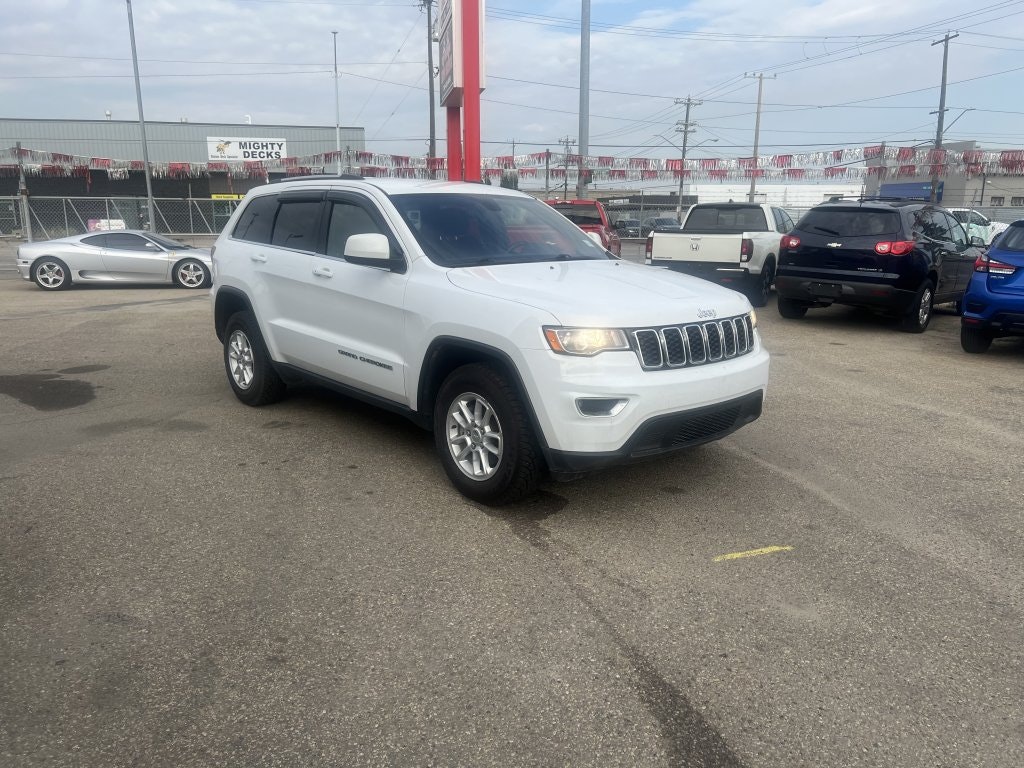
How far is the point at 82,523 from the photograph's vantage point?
4.09m

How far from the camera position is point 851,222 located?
10281 mm

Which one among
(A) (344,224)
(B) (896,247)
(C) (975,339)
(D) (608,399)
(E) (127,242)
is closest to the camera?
(D) (608,399)

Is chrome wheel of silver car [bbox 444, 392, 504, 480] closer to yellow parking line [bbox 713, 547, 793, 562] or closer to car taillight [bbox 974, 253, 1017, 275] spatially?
yellow parking line [bbox 713, 547, 793, 562]

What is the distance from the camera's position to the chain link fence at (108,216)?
1281 inches

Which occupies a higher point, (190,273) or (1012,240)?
(1012,240)

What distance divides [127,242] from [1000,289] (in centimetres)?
1517

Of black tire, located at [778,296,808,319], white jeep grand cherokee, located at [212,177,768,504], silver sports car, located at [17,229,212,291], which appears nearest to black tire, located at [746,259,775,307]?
black tire, located at [778,296,808,319]

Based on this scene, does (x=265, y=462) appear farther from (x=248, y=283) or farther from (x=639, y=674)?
(x=639, y=674)

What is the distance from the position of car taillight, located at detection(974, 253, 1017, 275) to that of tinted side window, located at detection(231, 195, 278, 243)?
23.9ft

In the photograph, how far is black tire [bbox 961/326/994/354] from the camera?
8.85m

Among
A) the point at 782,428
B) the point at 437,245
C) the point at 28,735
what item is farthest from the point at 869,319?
the point at 28,735

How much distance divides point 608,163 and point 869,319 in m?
20.8

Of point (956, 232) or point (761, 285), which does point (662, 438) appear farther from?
point (956, 232)

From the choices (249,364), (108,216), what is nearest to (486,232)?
(249,364)
